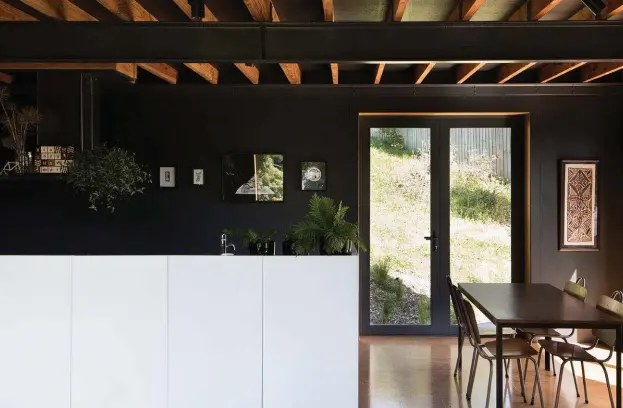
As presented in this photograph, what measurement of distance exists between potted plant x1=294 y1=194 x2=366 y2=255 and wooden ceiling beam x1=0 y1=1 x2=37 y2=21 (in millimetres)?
2550

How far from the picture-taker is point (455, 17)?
13.9ft

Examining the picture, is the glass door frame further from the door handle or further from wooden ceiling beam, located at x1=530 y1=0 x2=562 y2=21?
wooden ceiling beam, located at x1=530 y1=0 x2=562 y2=21

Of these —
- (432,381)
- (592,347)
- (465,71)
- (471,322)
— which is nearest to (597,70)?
(465,71)

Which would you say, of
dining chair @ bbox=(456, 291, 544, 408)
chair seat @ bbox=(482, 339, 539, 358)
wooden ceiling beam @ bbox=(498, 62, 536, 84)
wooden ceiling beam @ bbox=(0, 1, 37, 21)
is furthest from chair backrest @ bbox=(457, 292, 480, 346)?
wooden ceiling beam @ bbox=(0, 1, 37, 21)

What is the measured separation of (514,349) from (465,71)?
9.55 feet

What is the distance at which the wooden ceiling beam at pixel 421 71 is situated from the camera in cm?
561

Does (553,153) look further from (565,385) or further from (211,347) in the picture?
(211,347)

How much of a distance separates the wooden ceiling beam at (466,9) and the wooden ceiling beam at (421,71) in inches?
52.6

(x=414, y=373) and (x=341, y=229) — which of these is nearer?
(x=341, y=229)

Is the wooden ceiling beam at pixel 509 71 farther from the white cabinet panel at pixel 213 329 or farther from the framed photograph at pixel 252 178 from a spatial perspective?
the white cabinet panel at pixel 213 329

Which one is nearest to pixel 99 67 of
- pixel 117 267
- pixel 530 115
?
pixel 117 267

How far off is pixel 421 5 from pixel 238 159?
9.29 feet

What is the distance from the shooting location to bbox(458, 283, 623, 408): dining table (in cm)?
374

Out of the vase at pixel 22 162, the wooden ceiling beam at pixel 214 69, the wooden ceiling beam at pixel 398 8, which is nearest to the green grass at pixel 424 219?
the wooden ceiling beam at pixel 214 69
